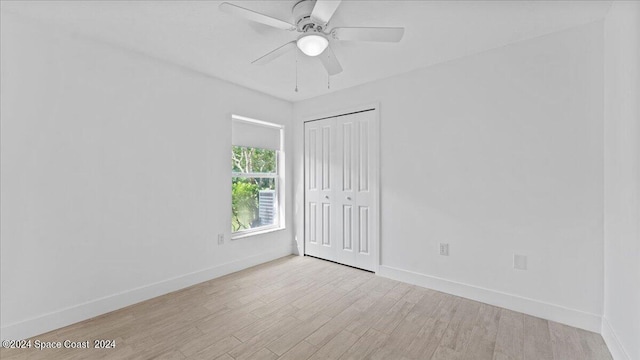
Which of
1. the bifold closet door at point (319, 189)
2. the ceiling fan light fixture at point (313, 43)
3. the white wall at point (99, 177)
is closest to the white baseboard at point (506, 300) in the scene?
the bifold closet door at point (319, 189)

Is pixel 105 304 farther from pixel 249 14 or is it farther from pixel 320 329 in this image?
pixel 249 14

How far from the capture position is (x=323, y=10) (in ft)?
5.42

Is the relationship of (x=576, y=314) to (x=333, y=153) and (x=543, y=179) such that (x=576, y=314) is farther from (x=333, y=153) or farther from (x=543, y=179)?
(x=333, y=153)

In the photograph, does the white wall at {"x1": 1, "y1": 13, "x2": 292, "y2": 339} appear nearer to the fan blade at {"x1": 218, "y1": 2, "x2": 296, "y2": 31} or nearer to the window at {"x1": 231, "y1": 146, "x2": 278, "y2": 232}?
the window at {"x1": 231, "y1": 146, "x2": 278, "y2": 232}

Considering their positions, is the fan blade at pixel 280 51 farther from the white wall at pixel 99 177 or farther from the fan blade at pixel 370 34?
the white wall at pixel 99 177

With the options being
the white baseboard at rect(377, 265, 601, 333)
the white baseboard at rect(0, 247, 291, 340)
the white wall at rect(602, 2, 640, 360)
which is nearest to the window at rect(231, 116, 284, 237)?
the white baseboard at rect(0, 247, 291, 340)

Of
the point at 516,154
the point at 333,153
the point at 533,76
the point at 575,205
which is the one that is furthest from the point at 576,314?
the point at 333,153

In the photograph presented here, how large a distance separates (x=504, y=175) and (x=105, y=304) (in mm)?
3794

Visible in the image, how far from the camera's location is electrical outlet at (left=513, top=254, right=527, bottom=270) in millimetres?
2392

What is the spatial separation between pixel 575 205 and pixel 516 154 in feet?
1.92

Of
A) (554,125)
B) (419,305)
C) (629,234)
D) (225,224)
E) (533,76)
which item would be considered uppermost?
(533,76)

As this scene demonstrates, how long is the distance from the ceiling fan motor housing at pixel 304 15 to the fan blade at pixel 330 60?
252 mm

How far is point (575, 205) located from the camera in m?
2.19

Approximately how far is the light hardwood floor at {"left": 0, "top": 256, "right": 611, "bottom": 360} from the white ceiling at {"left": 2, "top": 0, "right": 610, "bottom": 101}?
7.91 ft
